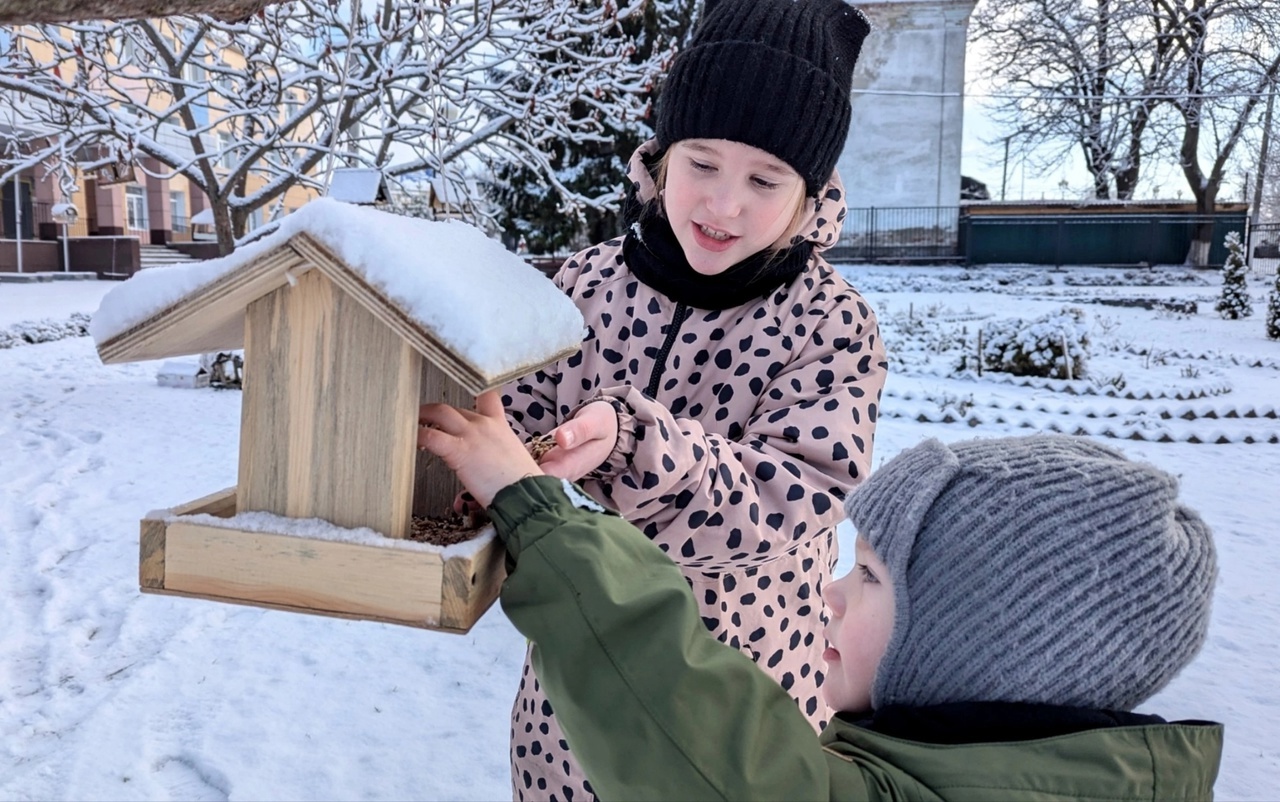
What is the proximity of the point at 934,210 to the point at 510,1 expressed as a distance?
17531 millimetres

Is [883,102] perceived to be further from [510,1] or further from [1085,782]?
[1085,782]

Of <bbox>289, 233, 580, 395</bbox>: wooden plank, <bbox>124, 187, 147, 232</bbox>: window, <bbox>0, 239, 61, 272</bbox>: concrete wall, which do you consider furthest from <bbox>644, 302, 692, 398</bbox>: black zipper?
<bbox>124, 187, 147, 232</bbox>: window

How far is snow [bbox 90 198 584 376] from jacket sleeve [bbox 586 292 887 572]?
7.0 inches

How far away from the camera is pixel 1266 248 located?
2714 centimetres

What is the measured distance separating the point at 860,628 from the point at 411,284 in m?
0.66

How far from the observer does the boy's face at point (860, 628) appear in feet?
3.61

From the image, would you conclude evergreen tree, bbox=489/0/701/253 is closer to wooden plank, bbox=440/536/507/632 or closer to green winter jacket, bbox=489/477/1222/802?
wooden plank, bbox=440/536/507/632

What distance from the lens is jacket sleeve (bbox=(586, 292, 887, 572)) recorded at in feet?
3.97

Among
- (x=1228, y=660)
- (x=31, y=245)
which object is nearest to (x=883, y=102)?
(x=31, y=245)

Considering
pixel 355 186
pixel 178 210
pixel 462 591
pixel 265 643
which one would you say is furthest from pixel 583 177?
pixel 178 210

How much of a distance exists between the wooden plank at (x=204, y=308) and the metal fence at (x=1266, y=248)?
27.8 meters

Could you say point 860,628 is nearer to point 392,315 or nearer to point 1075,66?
point 392,315

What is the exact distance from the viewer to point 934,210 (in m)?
23.6

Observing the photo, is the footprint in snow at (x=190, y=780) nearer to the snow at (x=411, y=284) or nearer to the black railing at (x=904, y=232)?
the snow at (x=411, y=284)
